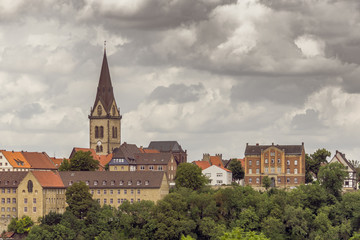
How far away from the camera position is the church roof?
629ft

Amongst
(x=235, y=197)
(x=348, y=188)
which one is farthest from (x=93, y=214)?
(x=348, y=188)

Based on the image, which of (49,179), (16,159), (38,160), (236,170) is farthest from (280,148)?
(16,159)

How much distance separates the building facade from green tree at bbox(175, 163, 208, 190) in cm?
1389

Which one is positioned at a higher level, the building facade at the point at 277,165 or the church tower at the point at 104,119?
the church tower at the point at 104,119

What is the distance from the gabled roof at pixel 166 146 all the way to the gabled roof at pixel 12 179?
48298mm

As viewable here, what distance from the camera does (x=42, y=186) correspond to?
135125 mm

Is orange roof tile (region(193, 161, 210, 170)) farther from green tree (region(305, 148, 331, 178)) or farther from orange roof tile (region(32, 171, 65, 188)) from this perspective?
orange roof tile (region(32, 171, 65, 188))

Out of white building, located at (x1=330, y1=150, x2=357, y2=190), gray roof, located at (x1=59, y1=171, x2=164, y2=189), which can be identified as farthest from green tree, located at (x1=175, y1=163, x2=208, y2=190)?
white building, located at (x1=330, y1=150, x2=357, y2=190)

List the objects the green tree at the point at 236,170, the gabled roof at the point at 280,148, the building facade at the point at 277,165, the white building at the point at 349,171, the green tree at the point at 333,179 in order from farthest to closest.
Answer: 1. the green tree at the point at 236,170
2. the white building at the point at 349,171
3. the gabled roof at the point at 280,148
4. the building facade at the point at 277,165
5. the green tree at the point at 333,179

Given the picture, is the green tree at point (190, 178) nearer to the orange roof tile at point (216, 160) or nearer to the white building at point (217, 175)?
the white building at point (217, 175)

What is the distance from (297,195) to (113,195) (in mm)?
27958

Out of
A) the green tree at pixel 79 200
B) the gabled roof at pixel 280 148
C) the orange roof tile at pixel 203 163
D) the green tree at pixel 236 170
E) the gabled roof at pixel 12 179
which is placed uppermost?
the gabled roof at pixel 280 148

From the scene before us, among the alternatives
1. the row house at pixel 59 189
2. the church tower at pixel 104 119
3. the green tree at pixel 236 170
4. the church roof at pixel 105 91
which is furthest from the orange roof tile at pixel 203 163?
the row house at pixel 59 189

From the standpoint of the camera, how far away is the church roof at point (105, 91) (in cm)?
19162
